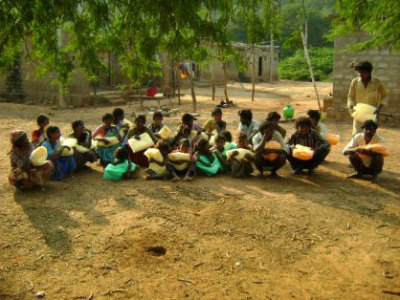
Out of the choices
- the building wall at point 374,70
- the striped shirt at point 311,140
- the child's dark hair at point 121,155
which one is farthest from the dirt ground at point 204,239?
the building wall at point 374,70

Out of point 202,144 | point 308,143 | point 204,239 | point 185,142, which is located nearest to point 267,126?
point 308,143

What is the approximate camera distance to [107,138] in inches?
270

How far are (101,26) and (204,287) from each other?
2.33 meters

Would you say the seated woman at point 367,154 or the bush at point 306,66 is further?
the bush at point 306,66

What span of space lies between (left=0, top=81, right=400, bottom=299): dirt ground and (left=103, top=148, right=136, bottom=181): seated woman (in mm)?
155

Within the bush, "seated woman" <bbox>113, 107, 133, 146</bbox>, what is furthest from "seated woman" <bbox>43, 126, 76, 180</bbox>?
the bush

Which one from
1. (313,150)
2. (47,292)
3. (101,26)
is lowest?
(47,292)

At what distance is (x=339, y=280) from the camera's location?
351 cm

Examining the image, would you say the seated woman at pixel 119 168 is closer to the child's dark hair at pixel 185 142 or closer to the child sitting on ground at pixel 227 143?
the child's dark hair at pixel 185 142

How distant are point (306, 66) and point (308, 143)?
116ft

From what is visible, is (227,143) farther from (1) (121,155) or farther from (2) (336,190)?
(2) (336,190)

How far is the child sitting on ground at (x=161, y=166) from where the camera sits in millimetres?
6277

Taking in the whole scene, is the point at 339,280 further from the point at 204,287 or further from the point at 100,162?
the point at 100,162

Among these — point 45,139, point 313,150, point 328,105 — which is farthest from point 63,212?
point 328,105
